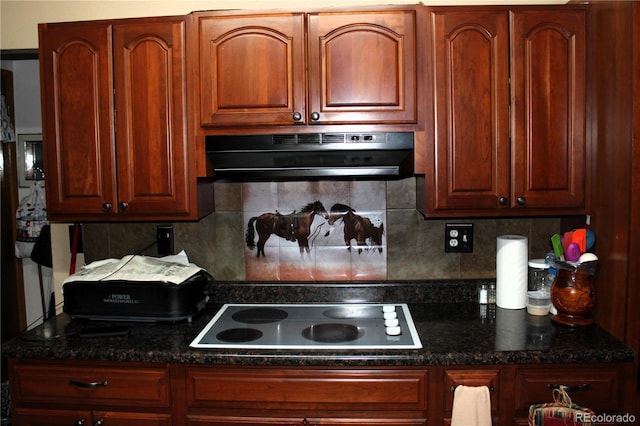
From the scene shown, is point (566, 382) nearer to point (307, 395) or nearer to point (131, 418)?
point (307, 395)

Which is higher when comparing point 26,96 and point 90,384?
point 26,96

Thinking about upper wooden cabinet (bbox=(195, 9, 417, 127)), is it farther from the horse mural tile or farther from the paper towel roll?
the paper towel roll

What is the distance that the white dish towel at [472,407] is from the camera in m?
1.59

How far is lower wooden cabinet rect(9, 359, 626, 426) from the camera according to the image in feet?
5.35

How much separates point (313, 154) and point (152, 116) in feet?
2.22

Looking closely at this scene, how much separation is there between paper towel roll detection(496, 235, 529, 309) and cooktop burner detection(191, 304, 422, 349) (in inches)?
17.1

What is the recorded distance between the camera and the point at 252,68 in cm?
187

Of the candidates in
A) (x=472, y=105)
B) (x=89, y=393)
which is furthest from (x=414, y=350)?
(x=89, y=393)

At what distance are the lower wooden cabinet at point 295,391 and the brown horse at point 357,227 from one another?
2.37 feet

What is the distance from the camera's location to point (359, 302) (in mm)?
2201

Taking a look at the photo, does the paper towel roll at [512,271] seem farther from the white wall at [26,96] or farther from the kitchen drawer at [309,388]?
the white wall at [26,96]

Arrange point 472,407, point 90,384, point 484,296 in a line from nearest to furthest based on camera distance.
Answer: point 472,407 < point 90,384 < point 484,296

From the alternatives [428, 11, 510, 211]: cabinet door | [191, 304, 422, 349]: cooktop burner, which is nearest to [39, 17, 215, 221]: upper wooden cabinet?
[191, 304, 422, 349]: cooktop burner

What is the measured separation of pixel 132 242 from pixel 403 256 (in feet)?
4.35
